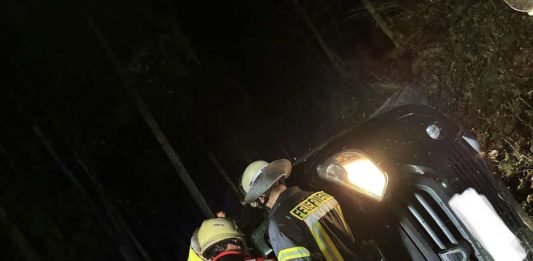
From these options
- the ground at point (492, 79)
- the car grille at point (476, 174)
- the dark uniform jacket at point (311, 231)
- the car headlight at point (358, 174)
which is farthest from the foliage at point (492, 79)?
the dark uniform jacket at point (311, 231)

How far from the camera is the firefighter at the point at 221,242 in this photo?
10.4 ft

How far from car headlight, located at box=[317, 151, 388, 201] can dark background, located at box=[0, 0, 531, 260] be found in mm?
11148

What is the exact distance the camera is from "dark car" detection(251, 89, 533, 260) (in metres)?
2.73

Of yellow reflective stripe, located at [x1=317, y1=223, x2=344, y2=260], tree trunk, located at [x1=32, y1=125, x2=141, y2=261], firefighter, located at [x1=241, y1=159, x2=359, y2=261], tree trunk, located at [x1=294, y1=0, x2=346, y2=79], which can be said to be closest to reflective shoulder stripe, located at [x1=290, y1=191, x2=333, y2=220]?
firefighter, located at [x1=241, y1=159, x2=359, y2=261]

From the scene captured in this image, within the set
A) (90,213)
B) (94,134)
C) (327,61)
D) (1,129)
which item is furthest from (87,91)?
(327,61)

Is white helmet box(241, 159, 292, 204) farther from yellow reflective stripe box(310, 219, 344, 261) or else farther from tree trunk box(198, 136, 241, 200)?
tree trunk box(198, 136, 241, 200)

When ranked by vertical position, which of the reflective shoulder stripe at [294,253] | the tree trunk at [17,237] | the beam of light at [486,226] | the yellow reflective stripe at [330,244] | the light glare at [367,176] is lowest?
the beam of light at [486,226]

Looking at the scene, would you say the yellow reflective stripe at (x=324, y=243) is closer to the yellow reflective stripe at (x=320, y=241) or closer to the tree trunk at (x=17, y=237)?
the yellow reflective stripe at (x=320, y=241)

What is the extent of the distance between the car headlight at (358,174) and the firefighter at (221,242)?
0.82 meters

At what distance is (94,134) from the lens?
16188 mm

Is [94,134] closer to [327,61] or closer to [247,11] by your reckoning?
[247,11]

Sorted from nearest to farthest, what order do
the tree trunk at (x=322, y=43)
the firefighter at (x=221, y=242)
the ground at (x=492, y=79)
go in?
the firefighter at (x=221, y=242) < the ground at (x=492, y=79) < the tree trunk at (x=322, y=43)

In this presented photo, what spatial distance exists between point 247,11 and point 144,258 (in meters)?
9.79

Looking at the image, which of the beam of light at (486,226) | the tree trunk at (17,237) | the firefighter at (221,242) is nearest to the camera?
the beam of light at (486,226)
